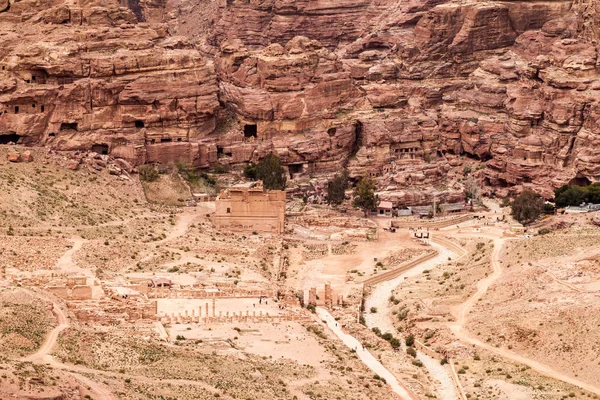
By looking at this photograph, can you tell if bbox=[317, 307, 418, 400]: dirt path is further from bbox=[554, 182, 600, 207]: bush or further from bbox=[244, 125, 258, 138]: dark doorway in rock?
bbox=[244, 125, 258, 138]: dark doorway in rock

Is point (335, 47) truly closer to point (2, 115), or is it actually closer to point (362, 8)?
point (362, 8)

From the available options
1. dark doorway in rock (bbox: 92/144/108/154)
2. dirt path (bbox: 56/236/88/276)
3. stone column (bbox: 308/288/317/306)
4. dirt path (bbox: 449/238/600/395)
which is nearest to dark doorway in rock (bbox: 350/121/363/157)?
dark doorway in rock (bbox: 92/144/108/154)

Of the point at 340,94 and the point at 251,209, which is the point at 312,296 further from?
the point at 340,94

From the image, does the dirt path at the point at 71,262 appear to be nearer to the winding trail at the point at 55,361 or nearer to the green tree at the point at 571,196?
the winding trail at the point at 55,361

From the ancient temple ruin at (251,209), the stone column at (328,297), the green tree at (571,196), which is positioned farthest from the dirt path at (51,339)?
the green tree at (571,196)

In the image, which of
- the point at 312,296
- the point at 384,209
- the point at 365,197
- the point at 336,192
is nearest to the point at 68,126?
the point at 336,192

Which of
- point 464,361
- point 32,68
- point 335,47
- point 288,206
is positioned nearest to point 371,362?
point 464,361
